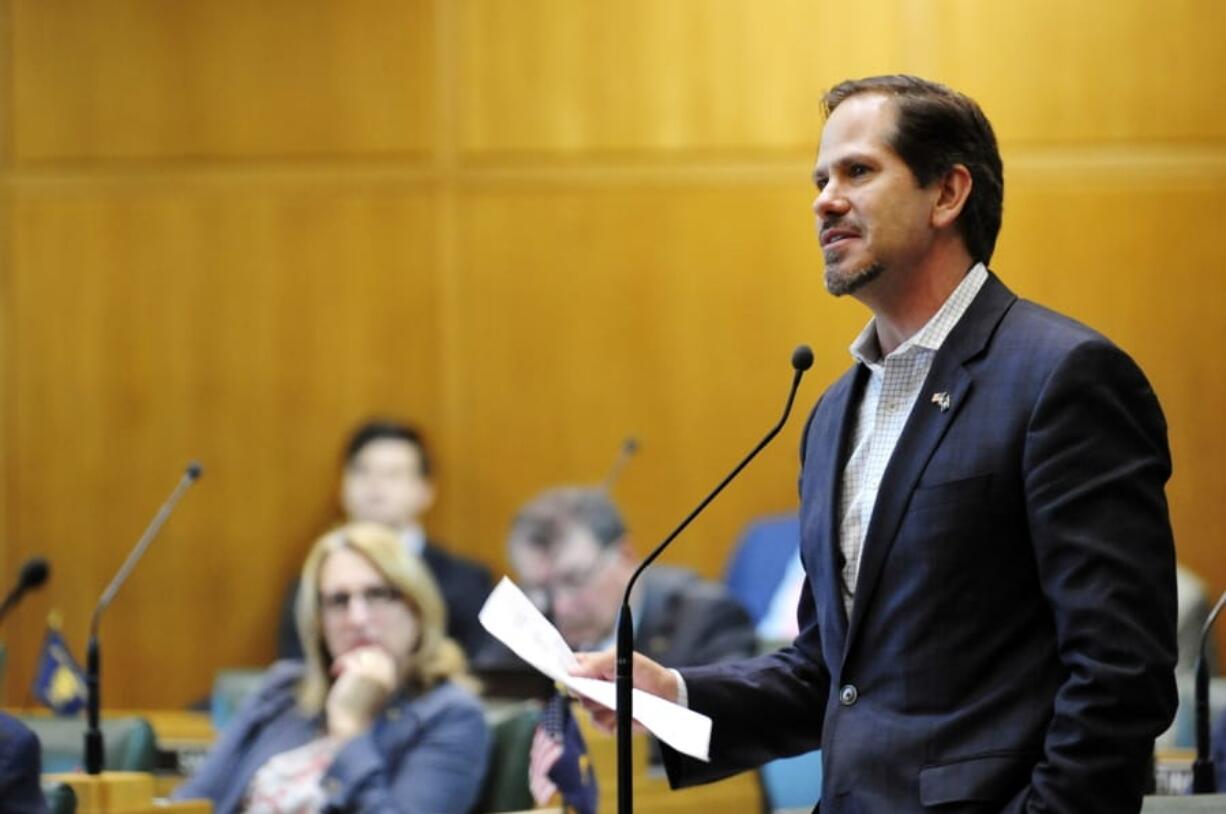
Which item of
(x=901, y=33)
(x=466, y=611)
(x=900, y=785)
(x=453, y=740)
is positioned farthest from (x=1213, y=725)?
(x=901, y=33)

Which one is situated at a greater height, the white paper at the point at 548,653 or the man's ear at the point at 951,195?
the man's ear at the point at 951,195

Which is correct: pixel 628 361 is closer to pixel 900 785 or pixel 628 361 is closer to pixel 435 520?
pixel 435 520

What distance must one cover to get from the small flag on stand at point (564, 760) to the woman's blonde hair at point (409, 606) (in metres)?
0.80

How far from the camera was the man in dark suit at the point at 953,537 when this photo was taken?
216 centimetres

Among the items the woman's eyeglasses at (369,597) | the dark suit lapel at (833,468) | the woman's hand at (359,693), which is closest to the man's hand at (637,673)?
the dark suit lapel at (833,468)

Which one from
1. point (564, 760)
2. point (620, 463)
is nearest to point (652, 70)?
point (620, 463)

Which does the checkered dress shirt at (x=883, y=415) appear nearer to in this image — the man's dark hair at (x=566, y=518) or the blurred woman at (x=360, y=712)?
the blurred woman at (x=360, y=712)

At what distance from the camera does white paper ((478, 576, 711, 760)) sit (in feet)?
8.12

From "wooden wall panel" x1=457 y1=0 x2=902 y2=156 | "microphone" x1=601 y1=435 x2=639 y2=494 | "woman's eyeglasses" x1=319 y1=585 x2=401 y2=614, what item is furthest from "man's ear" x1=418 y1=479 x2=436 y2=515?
"woman's eyeglasses" x1=319 y1=585 x2=401 y2=614

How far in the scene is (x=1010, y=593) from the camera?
229cm

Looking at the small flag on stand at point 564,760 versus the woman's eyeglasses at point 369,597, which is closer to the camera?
the small flag on stand at point 564,760

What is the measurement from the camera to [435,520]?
7.73 metres

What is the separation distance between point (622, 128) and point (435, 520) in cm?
174

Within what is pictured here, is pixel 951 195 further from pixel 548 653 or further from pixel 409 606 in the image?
pixel 409 606
